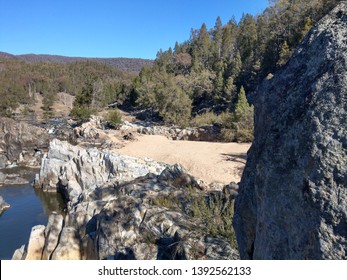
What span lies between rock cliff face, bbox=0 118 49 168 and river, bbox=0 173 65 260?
5705mm

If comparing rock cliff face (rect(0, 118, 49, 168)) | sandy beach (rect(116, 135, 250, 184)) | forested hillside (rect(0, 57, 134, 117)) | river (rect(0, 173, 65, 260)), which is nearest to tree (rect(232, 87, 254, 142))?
sandy beach (rect(116, 135, 250, 184))

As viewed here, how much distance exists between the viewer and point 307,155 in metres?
1.59

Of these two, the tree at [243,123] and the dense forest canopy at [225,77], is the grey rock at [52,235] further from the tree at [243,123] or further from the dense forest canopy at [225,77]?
the tree at [243,123]

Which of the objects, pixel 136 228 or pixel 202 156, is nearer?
pixel 136 228

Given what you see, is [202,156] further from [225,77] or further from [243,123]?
[225,77]

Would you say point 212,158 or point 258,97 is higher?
point 258,97

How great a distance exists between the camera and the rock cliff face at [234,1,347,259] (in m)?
1.48

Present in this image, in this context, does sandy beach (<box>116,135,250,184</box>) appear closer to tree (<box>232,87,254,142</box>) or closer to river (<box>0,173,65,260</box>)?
tree (<box>232,87,254,142</box>)

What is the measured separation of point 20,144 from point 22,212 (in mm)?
12034

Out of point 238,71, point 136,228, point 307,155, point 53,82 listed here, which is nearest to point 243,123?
point 136,228

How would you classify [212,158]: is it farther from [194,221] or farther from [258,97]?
[258,97]

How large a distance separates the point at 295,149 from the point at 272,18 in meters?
42.5

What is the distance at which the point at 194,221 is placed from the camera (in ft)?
15.0

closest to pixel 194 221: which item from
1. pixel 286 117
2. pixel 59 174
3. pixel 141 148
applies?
pixel 286 117
